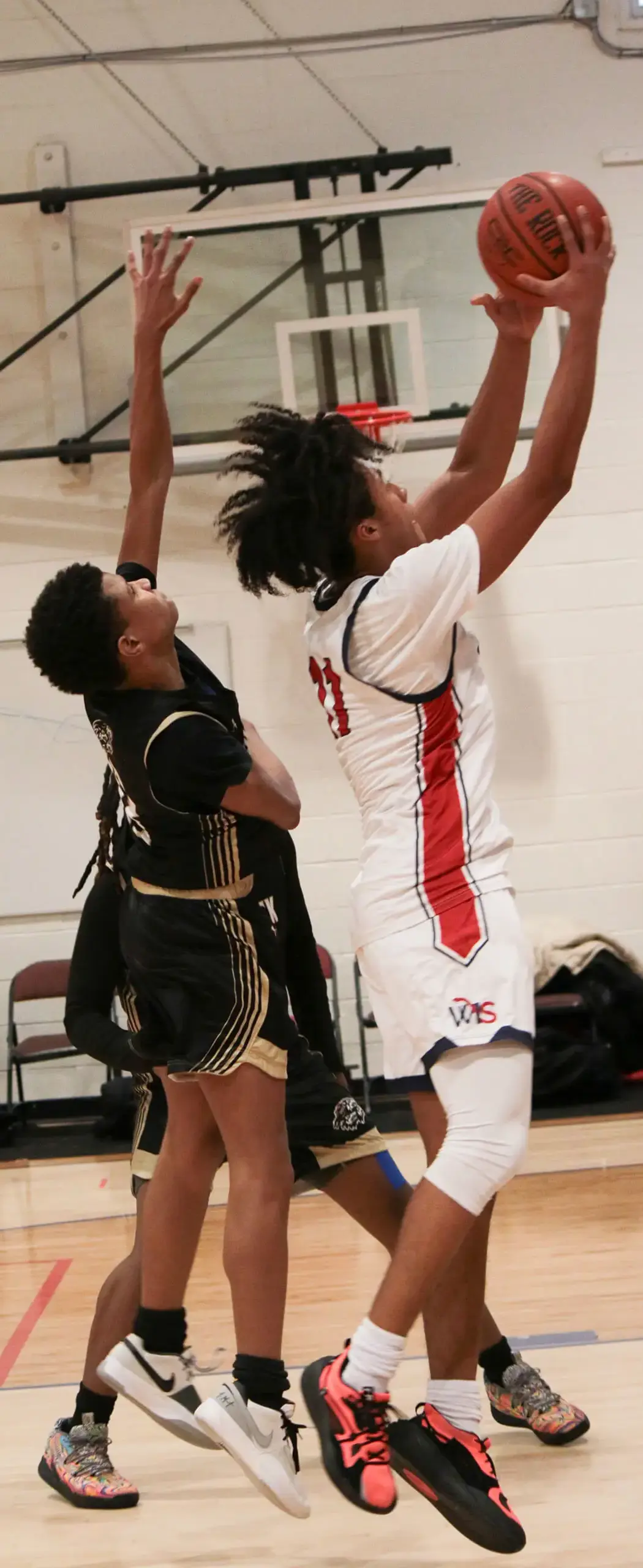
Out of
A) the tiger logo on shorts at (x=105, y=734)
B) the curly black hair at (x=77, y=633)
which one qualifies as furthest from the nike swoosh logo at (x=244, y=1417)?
the curly black hair at (x=77, y=633)

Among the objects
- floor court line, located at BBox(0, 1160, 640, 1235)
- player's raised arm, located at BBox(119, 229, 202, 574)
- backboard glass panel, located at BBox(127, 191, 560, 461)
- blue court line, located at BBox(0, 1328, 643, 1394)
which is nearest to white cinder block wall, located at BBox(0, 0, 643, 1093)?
backboard glass panel, located at BBox(127, 191, 560, 461)

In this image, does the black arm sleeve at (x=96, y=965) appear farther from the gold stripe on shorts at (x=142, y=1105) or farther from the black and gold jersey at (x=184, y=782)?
the black and gold jersey at (x=184, y=782)

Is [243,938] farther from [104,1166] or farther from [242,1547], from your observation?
[104,1166]

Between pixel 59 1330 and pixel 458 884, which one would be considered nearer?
pixel 458 884

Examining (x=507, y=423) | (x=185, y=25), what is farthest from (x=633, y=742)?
(x=507, y=423)

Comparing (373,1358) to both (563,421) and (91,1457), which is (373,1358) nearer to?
(91,1457)

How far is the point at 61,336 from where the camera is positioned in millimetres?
8594

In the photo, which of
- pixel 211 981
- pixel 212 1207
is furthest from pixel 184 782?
pixel 212 1207

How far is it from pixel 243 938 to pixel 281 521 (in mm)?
829

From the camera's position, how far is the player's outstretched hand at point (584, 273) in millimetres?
2484

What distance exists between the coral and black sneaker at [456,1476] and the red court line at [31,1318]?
74.8 inches

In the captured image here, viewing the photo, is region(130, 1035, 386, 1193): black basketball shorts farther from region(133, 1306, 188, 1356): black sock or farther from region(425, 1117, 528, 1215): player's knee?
region(425, 1117, 528, 1215): player's knee

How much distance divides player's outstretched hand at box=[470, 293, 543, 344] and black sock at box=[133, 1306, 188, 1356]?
6.84 ft

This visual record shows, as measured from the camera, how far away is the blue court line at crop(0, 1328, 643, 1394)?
3869 millimetres
